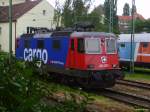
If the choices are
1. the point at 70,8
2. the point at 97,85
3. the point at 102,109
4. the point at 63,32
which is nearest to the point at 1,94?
the point at 102,109

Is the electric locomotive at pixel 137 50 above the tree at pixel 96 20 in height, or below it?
below

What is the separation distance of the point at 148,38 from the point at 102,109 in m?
17.5

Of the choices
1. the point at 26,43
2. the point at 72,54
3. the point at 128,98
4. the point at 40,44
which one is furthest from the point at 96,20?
the point at 128,98

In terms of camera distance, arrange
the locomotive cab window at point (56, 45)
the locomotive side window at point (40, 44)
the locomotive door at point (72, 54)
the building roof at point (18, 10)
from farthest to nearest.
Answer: the building roof at point (18, 10), the locomotive side window at point (40, 44), the locomotive cab window at point (56, 45), the locomotive door at point (72, 54)

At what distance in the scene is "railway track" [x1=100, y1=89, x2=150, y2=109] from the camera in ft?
52.6

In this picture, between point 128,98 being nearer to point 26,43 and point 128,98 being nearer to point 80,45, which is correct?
point 80,45

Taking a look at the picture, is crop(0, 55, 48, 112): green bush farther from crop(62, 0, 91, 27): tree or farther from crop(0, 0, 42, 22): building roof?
crop(0, 0, 42, 22): building roof

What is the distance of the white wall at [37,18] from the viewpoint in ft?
214

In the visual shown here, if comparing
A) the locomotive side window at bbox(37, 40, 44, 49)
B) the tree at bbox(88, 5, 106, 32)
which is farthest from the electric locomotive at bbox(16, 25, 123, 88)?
the tree at bbox(88, 5, 106, 32)

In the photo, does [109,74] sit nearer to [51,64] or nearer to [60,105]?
[51,64]

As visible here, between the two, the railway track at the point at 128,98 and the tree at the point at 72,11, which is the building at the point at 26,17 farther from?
the railway track at the point at 128,98

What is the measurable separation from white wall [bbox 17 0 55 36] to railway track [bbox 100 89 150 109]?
44.8 meters

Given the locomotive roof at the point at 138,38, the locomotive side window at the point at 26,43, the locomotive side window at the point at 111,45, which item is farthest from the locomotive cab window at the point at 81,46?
the locomotive roof at the point at 138,38

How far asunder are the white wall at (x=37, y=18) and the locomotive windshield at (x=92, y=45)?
146 feet
